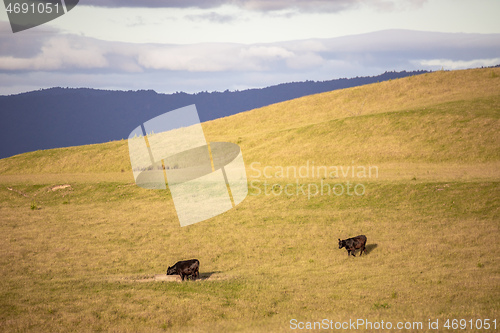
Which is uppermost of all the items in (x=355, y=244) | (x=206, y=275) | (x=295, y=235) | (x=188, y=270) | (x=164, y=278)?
(x=188, y=270)

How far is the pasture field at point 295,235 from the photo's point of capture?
15.2 metres

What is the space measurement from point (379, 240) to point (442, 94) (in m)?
48.0

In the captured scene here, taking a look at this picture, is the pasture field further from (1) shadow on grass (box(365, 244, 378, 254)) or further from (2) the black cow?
(2) the black cow

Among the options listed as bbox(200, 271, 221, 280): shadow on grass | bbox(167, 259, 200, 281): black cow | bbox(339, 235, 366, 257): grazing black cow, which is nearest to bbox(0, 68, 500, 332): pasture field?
bbox(200, 271, 221, 280): shadow on grass

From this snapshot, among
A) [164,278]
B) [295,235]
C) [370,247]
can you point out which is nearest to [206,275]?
[164,278]

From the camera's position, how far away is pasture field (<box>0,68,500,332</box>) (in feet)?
50.0

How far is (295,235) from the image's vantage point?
92.3 feet

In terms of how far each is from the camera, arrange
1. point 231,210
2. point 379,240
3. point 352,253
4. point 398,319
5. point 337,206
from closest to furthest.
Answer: point 398,319
point 352,253
point 379,240
point 337,206
point 231,210

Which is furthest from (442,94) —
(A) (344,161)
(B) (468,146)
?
(A) (344,161)

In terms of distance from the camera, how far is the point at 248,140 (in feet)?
212

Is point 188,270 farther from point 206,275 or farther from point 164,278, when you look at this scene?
point 206,275

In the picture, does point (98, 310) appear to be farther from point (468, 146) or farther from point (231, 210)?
point (468, 146)

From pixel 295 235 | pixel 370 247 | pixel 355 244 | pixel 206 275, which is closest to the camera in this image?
pixel 206 275

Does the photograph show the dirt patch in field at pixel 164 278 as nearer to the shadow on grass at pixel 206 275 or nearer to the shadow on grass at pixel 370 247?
the shadow on grass at pixel 206 275
